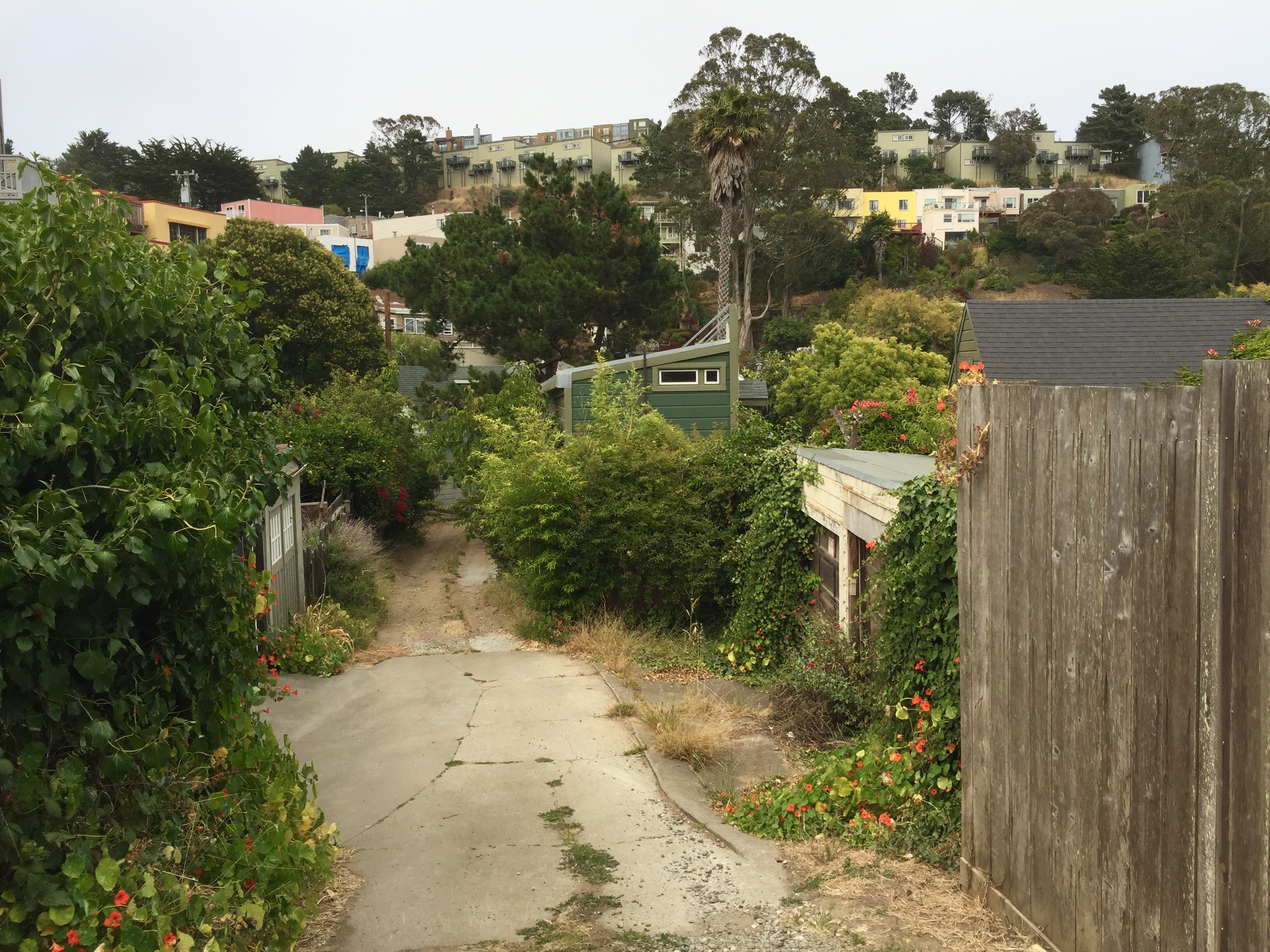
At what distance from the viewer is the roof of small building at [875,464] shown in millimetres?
7305

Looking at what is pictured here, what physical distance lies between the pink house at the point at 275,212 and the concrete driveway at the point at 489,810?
2044 inches

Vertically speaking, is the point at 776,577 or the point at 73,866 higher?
the point at 73,866

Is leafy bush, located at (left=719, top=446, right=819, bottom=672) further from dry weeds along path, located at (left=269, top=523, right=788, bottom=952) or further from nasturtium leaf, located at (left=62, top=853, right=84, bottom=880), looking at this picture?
nasturtium leaf, located at (left=62, top=853, right=84, bottom=880)

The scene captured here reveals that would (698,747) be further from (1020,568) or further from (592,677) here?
(1020,568)

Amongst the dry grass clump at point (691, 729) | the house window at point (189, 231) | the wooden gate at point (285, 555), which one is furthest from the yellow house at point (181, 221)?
the dry grass clump at point (691, 729)

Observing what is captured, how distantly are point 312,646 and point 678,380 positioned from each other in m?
9.86

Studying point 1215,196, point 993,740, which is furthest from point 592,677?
point 1215,196

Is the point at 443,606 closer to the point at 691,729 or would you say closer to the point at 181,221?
the point at 691,729

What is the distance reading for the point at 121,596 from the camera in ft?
11.3

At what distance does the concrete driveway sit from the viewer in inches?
203

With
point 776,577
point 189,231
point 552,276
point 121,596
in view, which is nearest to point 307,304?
point 552,276

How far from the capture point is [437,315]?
27766 mm

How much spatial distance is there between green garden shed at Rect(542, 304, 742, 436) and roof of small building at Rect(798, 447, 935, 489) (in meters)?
7.66

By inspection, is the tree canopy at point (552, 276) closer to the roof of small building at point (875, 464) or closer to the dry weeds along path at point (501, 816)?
the dry weeds along path at point (501, 816)
